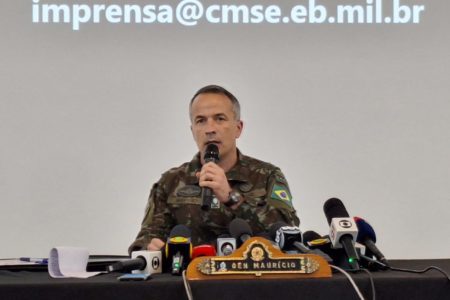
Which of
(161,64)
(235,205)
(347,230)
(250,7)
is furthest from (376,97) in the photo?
(347,230)

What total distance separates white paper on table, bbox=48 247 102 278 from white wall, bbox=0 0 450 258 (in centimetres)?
193

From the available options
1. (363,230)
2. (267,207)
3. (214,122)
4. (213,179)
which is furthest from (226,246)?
(214,122)

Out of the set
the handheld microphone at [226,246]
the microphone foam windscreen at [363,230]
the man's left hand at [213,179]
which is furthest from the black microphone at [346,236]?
the man's left hand at [213,179]

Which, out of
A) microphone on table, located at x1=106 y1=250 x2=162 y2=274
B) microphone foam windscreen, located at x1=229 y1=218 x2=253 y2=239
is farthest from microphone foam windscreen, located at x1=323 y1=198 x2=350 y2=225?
microphone on table, located at x1=106 y1=250 x2=162 y2=274

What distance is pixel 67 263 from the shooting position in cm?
166

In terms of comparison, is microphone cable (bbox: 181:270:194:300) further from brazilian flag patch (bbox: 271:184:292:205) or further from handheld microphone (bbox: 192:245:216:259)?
brazilian flag patch (bbox: 271:184:292:205)

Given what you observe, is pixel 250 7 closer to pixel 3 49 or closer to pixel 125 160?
pixel 125 160

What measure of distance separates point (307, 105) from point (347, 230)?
2.13m

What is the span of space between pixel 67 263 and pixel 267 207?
0.97 m

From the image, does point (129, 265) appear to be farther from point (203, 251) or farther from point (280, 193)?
point (280, 193)

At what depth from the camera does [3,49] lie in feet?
11.9

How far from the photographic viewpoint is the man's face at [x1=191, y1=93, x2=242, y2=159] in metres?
2.58

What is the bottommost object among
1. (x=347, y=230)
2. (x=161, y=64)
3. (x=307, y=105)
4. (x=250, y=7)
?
(x=347, y=230)

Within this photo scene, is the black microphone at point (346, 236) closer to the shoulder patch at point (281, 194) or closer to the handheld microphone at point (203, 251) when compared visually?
the handheld microphone at point (203, 251)
